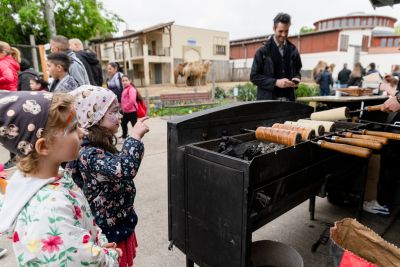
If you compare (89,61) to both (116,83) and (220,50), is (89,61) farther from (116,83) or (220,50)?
(220,50)

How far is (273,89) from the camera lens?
3418 mm

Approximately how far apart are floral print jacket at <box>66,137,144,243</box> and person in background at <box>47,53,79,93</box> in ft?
6.74

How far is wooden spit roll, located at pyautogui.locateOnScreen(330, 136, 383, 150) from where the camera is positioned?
1603 mm

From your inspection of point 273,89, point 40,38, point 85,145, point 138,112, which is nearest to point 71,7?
point 40,38

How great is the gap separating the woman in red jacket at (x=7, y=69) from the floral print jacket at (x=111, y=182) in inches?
145

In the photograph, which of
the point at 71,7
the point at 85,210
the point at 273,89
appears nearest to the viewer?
the point at 85,210

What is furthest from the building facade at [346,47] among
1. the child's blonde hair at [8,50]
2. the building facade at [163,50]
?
the child's blonde hair at [8,50]

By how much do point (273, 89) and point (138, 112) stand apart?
3553 mm

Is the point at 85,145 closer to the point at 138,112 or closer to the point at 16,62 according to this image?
the point at 16,62

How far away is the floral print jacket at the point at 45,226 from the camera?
0.96m

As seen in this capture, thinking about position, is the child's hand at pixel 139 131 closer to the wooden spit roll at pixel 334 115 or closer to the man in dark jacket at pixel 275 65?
the wooden spit roll at pixel 334 115

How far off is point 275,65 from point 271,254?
2.34 m

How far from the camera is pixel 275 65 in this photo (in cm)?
350

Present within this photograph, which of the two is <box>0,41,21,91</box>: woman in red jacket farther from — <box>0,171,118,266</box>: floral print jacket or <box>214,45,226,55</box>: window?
<box>214,45,226,55</box>: window
